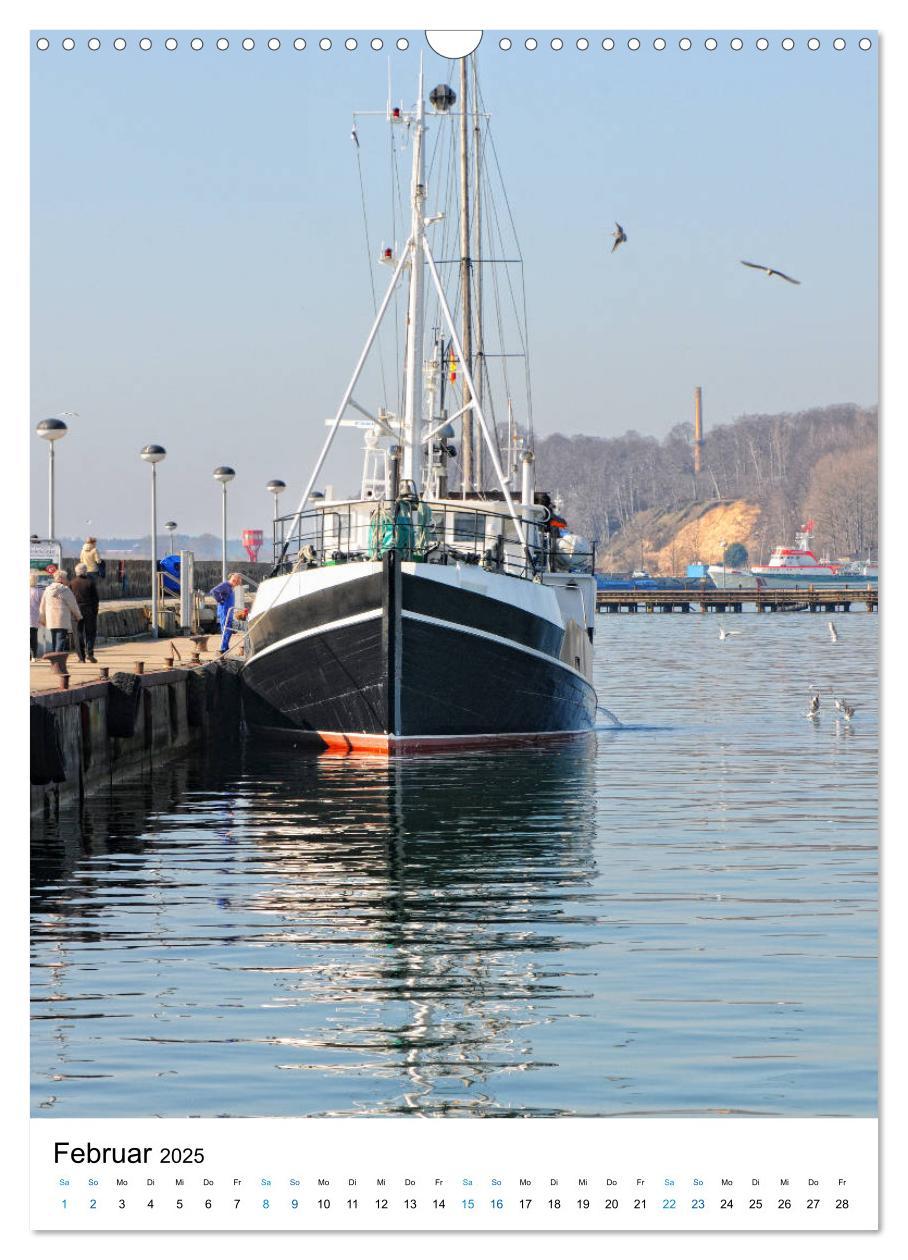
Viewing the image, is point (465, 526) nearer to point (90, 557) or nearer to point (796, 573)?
point (90, 557)

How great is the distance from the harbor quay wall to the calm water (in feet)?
2.01

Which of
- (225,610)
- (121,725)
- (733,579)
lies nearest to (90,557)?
(225,610)

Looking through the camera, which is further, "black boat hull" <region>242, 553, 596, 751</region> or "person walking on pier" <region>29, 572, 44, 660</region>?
"black boat hull" <region>242, 553, 596, 751</region>

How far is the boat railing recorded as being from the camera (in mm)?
33000

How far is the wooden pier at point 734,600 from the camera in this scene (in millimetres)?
164500

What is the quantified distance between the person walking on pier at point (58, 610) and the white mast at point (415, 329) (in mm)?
7628

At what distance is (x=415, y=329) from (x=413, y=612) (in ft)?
21.0

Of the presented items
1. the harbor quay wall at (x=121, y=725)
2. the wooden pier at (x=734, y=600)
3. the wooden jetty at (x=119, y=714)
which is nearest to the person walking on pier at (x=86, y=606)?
the wooden jetty at (x=119, y=714)

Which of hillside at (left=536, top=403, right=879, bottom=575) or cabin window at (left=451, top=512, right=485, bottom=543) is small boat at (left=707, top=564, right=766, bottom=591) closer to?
hillside at (left=536, top=403, right=879, bottom=575)

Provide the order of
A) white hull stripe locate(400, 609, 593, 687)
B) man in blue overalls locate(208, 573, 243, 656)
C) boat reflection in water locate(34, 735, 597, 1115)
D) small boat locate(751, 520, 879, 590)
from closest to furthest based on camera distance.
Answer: boat reflection in water locate(34, 735, 597, 1115)
white hull stripe locate(400, 609, 593, 687)
man in blue overalls locate(208, 573, 243, 656)
small boat locate(751, 520, 879, 590)

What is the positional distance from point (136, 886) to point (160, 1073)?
826 centimetres

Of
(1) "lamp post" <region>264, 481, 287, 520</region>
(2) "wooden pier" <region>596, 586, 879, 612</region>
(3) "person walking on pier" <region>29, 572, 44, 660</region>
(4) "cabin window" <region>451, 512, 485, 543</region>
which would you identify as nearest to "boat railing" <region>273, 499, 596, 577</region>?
(4) "cabin window" <region>451, 512, 485, 543</region>

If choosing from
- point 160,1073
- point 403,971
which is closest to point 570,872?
point 403,971

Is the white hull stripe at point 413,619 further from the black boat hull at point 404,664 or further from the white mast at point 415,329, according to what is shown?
the white mast at point 415,329
